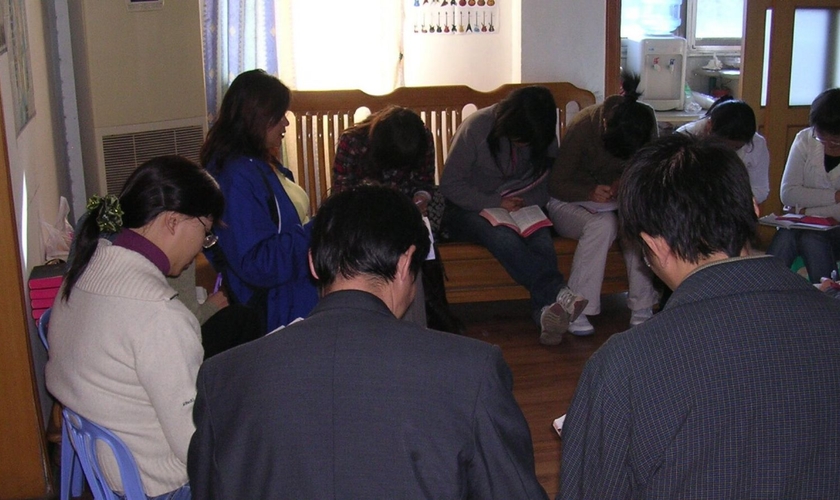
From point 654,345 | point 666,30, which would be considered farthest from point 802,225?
point 666,30

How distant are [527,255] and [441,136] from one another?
99 centimetres

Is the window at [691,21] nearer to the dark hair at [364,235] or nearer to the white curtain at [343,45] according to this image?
the white curtain at [343,45]

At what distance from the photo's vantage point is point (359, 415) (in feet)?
3.84

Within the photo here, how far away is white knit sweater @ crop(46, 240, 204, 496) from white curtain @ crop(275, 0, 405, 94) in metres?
3.24

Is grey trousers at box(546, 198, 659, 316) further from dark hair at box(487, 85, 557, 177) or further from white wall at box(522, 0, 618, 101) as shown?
white wall at box(522, 0, 618, 101)

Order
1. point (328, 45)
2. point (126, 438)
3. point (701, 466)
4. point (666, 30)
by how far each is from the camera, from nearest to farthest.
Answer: point (701, 466) → point (126, 438) → point (328, 45) → point (666, 30)

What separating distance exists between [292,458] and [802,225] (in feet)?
10.5

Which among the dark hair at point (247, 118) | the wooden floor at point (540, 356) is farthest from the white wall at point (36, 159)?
the wooden floor at point (540, 356)

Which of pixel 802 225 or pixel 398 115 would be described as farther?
pixel 802 225

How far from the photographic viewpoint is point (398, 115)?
3283 millimetres

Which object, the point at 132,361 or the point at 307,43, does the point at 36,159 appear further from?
the point at 132,361

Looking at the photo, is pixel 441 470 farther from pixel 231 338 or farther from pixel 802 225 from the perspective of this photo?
pixel 802 225

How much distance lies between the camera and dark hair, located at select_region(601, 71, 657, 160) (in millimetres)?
3852

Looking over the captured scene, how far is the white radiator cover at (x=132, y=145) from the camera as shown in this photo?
3.92 m
